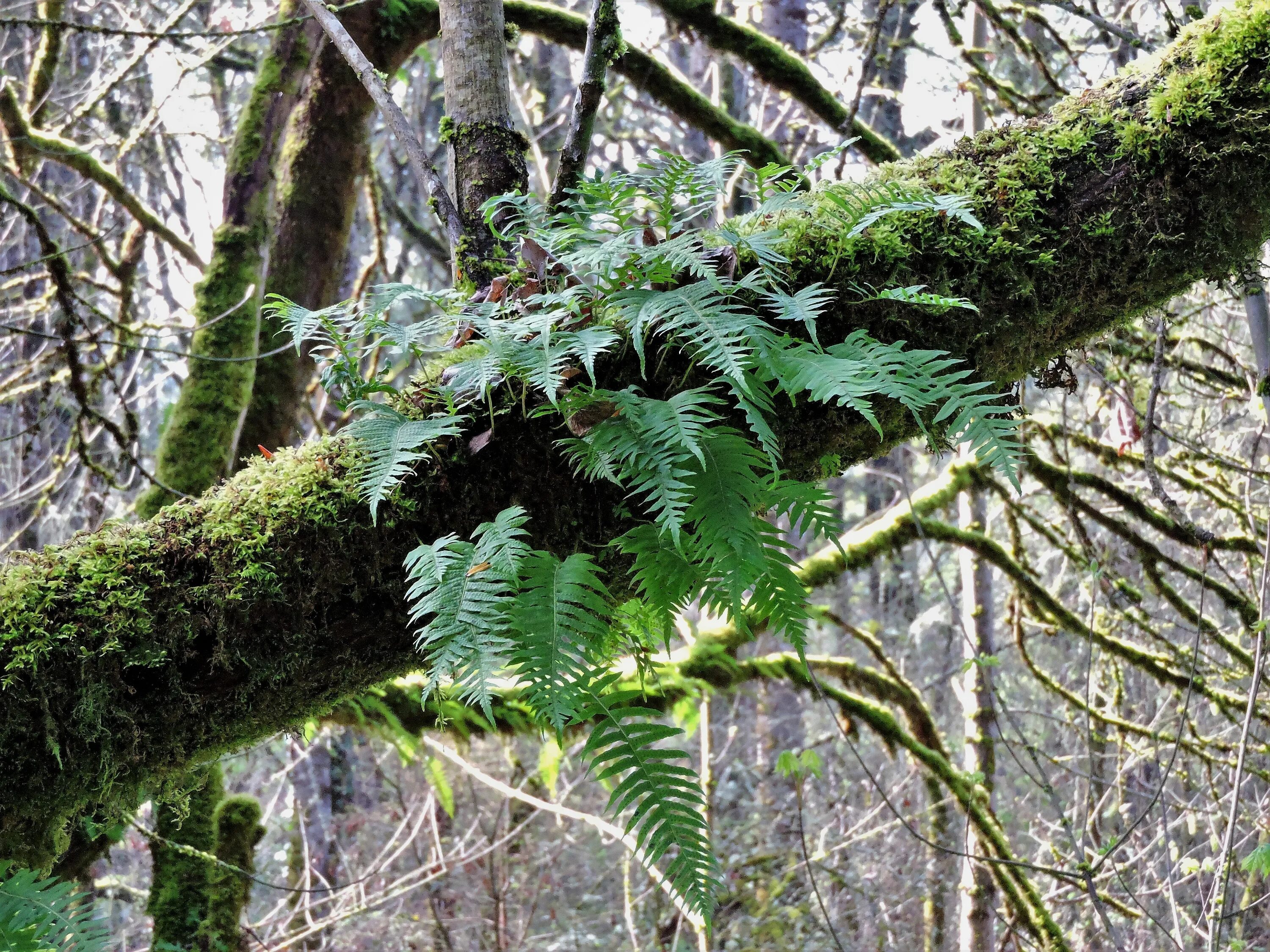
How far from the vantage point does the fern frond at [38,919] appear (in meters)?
1.54

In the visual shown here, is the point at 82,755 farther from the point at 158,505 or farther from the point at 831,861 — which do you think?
the point at 831,861

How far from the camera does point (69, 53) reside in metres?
8.53

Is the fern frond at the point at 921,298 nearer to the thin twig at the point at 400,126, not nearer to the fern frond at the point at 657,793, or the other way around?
the fern frond at the point at 657,793

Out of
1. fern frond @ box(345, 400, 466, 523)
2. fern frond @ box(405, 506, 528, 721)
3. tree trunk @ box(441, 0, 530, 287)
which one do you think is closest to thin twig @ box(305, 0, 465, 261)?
tree trunk @ box(441, 0, 530, 287)

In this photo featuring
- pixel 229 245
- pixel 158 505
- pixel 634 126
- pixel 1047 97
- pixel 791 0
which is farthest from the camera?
pixel 634 126

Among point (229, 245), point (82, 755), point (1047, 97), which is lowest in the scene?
point (82, 755)

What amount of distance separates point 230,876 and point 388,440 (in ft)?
9.24

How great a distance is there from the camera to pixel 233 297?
4.08 metres

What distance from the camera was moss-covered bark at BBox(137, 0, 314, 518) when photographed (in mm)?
3885

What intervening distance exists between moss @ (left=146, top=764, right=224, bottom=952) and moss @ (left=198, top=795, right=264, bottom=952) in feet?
0.10

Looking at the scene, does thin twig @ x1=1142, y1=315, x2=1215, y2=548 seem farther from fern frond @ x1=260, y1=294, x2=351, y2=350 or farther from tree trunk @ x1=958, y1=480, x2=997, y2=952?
fern frond @ x1=260, y1=294, x2=351, y2=350

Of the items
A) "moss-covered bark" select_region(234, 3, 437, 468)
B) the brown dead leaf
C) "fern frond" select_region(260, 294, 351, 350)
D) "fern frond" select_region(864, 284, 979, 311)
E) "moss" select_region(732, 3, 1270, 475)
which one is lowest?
the brown dead leaf

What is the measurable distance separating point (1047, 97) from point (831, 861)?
321 inches

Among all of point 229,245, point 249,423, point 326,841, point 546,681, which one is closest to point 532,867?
point 326,841
